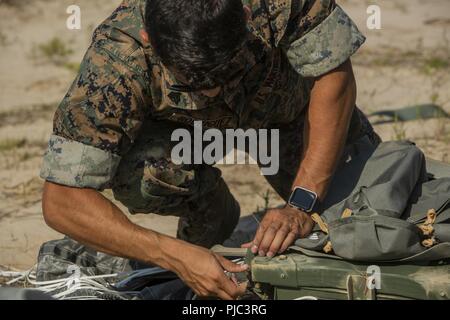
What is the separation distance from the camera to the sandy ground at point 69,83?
184 inches

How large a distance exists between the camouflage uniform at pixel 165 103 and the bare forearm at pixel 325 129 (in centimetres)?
8

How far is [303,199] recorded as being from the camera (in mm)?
3387

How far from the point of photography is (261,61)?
11.3ft

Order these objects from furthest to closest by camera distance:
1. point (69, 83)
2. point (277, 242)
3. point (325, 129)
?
point (69, 83) < point (325, 129) < point (277, 242)

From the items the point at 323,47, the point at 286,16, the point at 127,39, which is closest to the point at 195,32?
the point at 127,39

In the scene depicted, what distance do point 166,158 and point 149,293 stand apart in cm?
52

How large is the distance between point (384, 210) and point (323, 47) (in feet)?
2.04

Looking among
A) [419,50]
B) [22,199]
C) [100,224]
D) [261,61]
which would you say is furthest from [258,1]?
[419,50]

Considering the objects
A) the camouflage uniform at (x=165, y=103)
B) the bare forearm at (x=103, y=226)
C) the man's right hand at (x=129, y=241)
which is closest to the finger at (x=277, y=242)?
the man's right hand at (x=129, y=241)

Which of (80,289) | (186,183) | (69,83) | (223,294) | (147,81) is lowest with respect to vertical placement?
(80,289)

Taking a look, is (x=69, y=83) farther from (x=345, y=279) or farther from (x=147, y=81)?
(x=345, y=279)

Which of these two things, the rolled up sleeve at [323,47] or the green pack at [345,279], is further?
the rolled up sleeve at [323,47]

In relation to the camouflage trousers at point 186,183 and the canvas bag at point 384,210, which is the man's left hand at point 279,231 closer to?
the canvas bag at point 384,210
